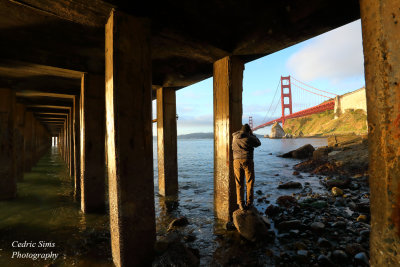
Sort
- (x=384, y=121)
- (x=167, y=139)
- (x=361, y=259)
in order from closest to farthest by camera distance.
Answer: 1. (x=384, y=121)
2. (x=361, y=259)
3. (x=167, y=139)

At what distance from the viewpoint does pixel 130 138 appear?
10.5 feet

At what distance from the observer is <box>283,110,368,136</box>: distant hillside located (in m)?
54.9

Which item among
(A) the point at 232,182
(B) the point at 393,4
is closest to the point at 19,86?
(A) the point at 232,182

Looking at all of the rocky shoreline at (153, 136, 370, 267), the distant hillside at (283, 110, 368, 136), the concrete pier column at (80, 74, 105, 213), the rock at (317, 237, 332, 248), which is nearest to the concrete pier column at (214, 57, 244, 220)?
the rocky shoreline at (153, 136, 370, 267)

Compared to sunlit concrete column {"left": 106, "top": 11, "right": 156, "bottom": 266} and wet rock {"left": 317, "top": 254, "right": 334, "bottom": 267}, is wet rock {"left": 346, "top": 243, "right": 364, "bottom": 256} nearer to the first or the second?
wet rock {"left": 317, "top": 254, "right": 334, "bottom": 267}

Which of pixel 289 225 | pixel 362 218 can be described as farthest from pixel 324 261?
pixel 362 218

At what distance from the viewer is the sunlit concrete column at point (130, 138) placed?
10.1 ft

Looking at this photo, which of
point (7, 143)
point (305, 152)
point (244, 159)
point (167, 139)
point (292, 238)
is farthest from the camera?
point (305, 152)

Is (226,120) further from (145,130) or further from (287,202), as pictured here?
(287,202)

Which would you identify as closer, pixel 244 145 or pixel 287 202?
pixel 244 145

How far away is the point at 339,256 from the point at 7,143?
35.2 feet

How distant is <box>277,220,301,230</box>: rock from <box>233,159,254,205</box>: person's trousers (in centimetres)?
92

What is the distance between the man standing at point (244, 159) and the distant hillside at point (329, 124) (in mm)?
51532

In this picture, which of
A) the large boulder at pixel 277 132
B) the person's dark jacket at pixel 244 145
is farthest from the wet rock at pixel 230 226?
the large boulder at pixel 277 132
